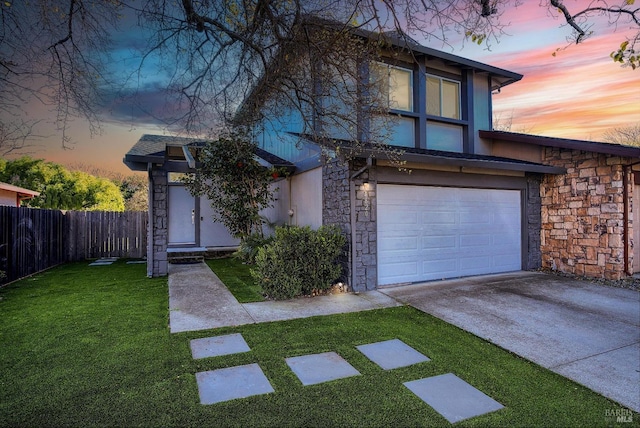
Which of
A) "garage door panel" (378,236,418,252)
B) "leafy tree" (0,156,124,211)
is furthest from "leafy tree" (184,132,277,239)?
"leafy tree" (0,156,124,211)

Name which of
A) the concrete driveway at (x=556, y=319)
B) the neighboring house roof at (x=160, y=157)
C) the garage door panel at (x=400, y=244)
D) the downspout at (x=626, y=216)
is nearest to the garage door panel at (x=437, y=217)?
the garage door panel at (x=400, y=244)

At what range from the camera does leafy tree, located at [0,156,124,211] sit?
17.0 m

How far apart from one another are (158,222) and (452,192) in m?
6.58

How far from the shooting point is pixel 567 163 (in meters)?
8.52

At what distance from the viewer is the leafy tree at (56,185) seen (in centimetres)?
1697

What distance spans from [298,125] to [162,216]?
3.91 m

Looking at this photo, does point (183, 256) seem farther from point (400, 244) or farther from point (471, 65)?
point (471, 65)

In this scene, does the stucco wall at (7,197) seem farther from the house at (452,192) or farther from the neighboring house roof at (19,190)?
the house at (452,192)

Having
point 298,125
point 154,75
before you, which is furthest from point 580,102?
point 154,75

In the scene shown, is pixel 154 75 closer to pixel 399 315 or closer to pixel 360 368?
pixel 360 368

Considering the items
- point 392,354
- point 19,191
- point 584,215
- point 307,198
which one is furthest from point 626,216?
point 19,191

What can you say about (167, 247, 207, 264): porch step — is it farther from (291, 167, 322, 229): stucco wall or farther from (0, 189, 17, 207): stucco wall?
(0, 189, 17, 207): stucco wall

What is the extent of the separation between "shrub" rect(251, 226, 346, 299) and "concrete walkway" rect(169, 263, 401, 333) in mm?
284

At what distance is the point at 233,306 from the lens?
18.5 feet
